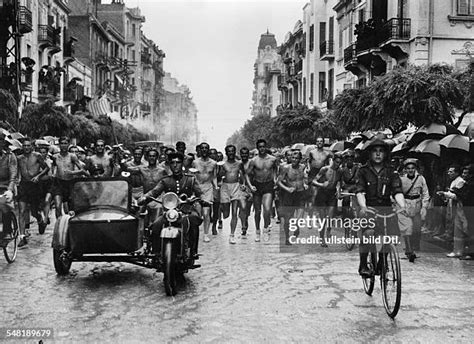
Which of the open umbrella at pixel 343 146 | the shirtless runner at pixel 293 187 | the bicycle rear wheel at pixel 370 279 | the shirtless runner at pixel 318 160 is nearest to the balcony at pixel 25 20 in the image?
the open umbrella at pixel 343 146

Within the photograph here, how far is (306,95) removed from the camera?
47.5 meters

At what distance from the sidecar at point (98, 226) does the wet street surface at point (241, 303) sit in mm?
358

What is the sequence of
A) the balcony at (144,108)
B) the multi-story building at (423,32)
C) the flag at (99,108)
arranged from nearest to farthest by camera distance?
the multi-story building at (423,32) → the flag at (99,108) → the balcony at (144,108)

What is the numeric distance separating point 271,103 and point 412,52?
2423 inches

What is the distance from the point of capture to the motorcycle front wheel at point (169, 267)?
24.8ft

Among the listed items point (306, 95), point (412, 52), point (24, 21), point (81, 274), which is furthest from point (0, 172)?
point (306, 95)

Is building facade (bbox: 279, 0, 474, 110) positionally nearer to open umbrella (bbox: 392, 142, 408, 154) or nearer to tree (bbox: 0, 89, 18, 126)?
open umbrella (bbox: 392, 142, 408, 154)

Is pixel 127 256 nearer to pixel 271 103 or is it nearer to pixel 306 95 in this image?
pixel 306 95

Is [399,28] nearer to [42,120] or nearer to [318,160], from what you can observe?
[318,160]

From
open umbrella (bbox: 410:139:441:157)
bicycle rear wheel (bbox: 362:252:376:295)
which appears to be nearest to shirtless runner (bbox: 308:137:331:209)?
open umbrella (bbox: 410:139:441:157)

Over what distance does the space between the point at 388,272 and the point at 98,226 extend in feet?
10.9

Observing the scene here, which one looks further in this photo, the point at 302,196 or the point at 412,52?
the point at 412,52

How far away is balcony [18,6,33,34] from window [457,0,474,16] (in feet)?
61.9

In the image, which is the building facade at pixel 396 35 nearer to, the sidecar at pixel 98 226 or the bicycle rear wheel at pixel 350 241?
the bicycle rear wheel at pixel 350 241
